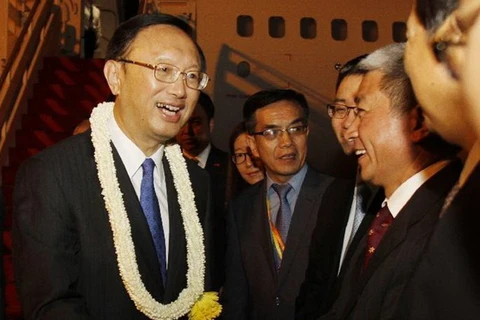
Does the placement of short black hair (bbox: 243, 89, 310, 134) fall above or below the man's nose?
above

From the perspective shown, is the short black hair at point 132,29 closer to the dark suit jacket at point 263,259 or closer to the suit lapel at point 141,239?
the suit lapel at point 141,239

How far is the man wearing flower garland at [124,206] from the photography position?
6.41 feet

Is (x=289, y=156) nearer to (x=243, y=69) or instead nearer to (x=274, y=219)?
(x=274, y=219)

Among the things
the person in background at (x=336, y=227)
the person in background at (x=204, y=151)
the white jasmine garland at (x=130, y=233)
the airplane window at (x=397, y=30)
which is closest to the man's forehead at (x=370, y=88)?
the person in background at (x=336, y=227)

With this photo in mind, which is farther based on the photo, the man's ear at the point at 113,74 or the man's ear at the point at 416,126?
the man's ear at the point at 113,74

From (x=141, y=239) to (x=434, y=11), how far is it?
158 cm

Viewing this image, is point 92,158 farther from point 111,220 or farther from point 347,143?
point 347,143

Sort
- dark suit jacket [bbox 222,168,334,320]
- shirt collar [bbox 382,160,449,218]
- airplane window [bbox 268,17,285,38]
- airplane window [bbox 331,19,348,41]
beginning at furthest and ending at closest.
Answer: airplane window [bbox 331,19,348,41]
airplane window [bbox 268,17,285,38]
dark suit jacket [bbox 222,168,334,320]
shirt collar [bbox 382,160,449,218]

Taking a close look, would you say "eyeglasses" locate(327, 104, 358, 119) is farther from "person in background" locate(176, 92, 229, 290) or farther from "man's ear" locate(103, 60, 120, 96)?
"person in background" locate(176, 92, 229, 290)

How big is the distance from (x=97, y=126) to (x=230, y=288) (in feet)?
4.52

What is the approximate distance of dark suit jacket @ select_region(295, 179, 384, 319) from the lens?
8.82 ft

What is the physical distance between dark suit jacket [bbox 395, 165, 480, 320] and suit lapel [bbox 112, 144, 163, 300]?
137 cm

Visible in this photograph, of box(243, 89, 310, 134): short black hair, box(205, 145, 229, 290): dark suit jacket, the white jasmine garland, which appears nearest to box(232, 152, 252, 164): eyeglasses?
box(205, 145, 229, 290): dark suit jacket

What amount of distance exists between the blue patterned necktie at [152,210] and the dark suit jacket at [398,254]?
0.65m
